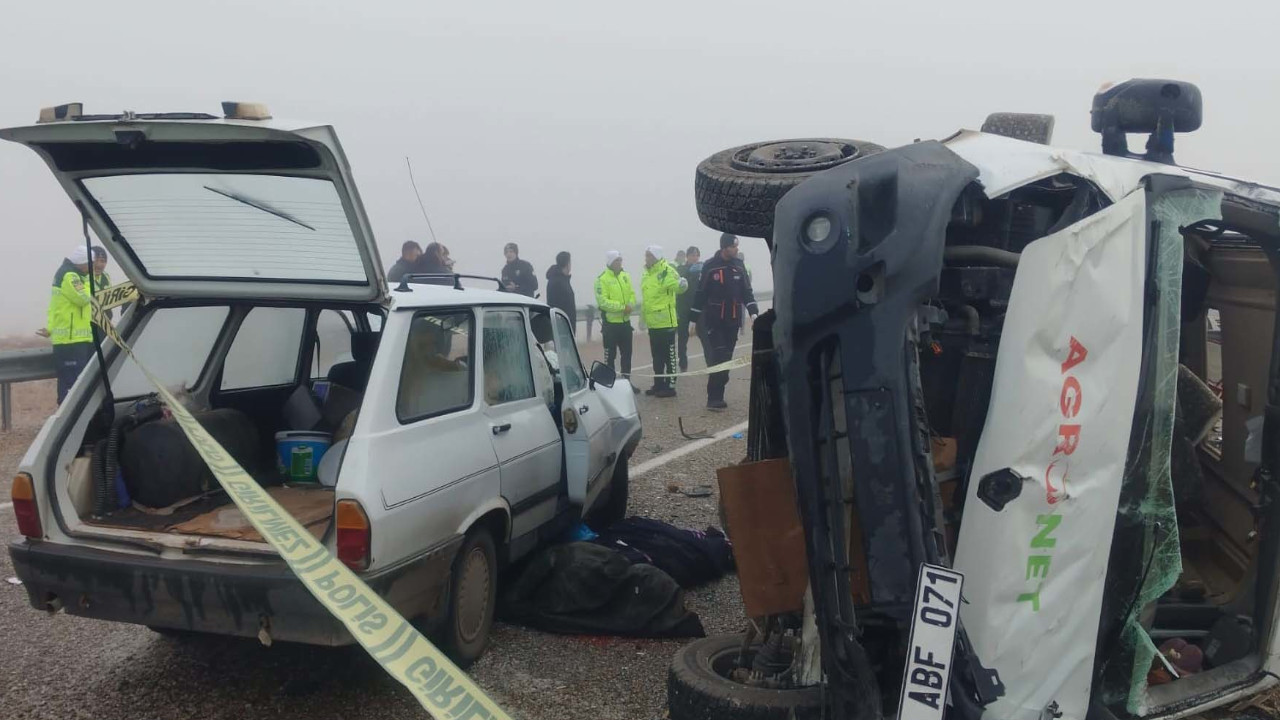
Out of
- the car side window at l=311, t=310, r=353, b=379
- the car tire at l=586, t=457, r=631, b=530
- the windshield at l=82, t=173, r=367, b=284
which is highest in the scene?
the windshield at l=82, t=173, r=367, b=284

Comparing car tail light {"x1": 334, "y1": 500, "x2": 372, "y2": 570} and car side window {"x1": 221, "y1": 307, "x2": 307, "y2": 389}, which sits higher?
car side window {"x1": 221, "y1": 307, "x2": 307, "y2": 389}

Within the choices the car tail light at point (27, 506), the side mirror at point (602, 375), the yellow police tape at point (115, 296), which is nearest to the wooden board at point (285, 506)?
the car tail light at point (27, 506)

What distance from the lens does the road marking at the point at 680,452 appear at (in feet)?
27.3

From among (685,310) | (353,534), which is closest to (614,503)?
(353,534)

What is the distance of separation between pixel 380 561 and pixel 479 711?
1027 mm

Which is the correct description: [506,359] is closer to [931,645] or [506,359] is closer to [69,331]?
[931,645]

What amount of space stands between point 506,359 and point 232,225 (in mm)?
1480

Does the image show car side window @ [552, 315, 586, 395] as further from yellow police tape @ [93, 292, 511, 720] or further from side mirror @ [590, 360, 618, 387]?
yellow police tape @ [93, 292, 511, 720]

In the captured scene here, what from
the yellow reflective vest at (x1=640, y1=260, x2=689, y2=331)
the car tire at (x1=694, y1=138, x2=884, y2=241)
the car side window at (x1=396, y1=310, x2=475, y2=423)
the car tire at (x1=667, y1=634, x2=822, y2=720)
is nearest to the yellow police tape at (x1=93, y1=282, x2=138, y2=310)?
the car side window at (x1=396, y1=310, x2=475, y2=423)

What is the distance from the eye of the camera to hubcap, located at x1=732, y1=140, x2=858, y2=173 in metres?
3.57

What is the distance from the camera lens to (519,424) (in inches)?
196

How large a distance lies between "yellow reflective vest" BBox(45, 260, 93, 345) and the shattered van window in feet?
31.8

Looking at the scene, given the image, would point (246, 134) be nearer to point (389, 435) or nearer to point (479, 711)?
point (389, 435)

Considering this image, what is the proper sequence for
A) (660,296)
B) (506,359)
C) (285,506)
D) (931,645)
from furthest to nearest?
(660,296)
(506,359)
(285,506)
(931,645)
